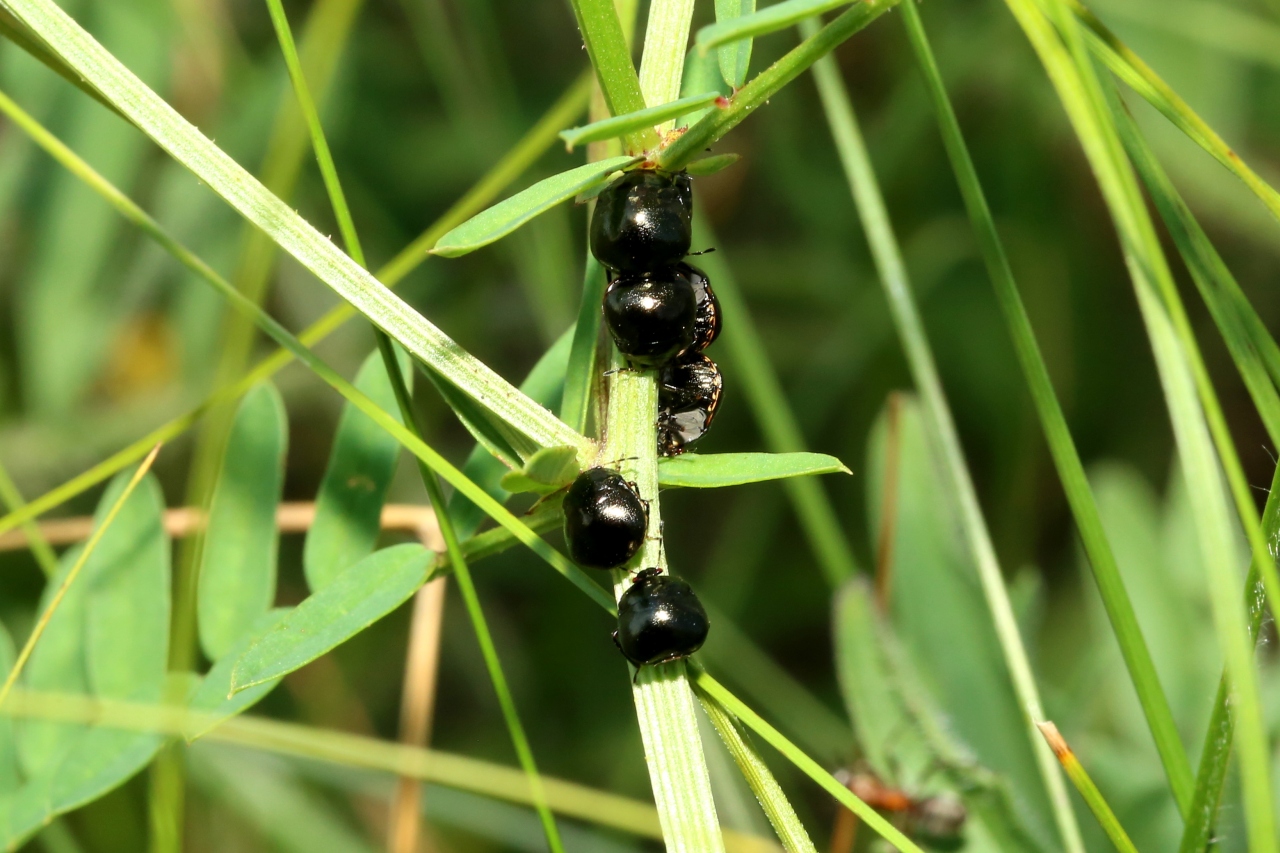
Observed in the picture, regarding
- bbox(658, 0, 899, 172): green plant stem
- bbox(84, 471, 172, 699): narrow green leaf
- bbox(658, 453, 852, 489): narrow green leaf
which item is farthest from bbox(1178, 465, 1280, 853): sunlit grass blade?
bbox(84, 471, 172, 699): narrow green leaf

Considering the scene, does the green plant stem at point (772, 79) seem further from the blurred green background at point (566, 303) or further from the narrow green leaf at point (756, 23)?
the blurred green background at point (566, 303)

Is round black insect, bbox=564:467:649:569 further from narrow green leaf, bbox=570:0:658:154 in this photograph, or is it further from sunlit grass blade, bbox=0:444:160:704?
sunlit grass blade, bbox=0:444:160:704

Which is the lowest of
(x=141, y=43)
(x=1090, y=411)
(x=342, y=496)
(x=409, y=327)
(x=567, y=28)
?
(x=409, y=327)

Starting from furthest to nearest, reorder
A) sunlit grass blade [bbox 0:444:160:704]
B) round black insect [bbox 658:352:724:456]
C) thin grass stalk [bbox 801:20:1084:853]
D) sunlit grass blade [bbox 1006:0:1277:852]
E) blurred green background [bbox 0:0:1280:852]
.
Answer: blurred green background [bbox 0:0:1280:852] < thin grass stalk [bbox 801:20:1084:853] < sunlit grass blade [bbox 0:444:160:704] < round black insect [bbox 658:352:724:456] < sunlit grass blade [bbox 1006:0:1277:852]

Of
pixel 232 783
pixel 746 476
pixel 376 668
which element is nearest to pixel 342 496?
pixel 746 476

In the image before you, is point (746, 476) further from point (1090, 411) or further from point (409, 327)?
point (1090, 411)

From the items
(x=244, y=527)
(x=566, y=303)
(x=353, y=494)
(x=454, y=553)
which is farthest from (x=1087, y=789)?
(x=566, y=303)
